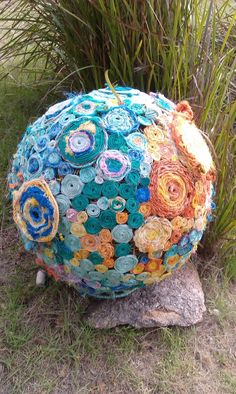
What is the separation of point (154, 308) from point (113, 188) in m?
0.74

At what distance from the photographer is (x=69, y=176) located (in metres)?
1.68

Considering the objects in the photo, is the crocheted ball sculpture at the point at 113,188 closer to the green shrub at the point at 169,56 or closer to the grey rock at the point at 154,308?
the grey rock at the point at 154,308

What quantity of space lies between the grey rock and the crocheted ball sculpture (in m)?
0.32

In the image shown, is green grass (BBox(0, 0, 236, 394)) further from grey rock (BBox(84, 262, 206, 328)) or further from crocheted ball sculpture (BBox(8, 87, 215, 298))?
crocheted ball sculpture (BBox(8, 87, 215, 298))

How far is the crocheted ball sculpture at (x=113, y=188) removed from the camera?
5.46ft

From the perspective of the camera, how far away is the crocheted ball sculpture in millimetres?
1663

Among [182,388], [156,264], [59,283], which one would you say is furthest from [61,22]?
[182,388]

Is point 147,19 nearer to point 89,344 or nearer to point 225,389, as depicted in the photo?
point 89,344

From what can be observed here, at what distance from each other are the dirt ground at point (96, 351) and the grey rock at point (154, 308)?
45mm

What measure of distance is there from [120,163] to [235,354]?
1.08 metres

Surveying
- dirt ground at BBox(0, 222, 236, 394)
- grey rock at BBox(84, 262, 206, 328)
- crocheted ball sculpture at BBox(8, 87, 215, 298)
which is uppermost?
crocheted ball sculpture at BBox(8, 87, 215, 298)

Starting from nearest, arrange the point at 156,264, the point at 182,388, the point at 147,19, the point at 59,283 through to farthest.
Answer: the point at 156,264
the point at 182,388
the point at 59,283
the point at 147,19

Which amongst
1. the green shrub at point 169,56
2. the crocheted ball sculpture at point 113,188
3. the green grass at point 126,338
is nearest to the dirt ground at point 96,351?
the green grass at point 126,338

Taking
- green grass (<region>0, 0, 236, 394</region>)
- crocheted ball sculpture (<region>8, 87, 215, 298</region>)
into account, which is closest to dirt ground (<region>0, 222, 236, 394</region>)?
green grass (<region>0, 0, 236, 394</region>)
